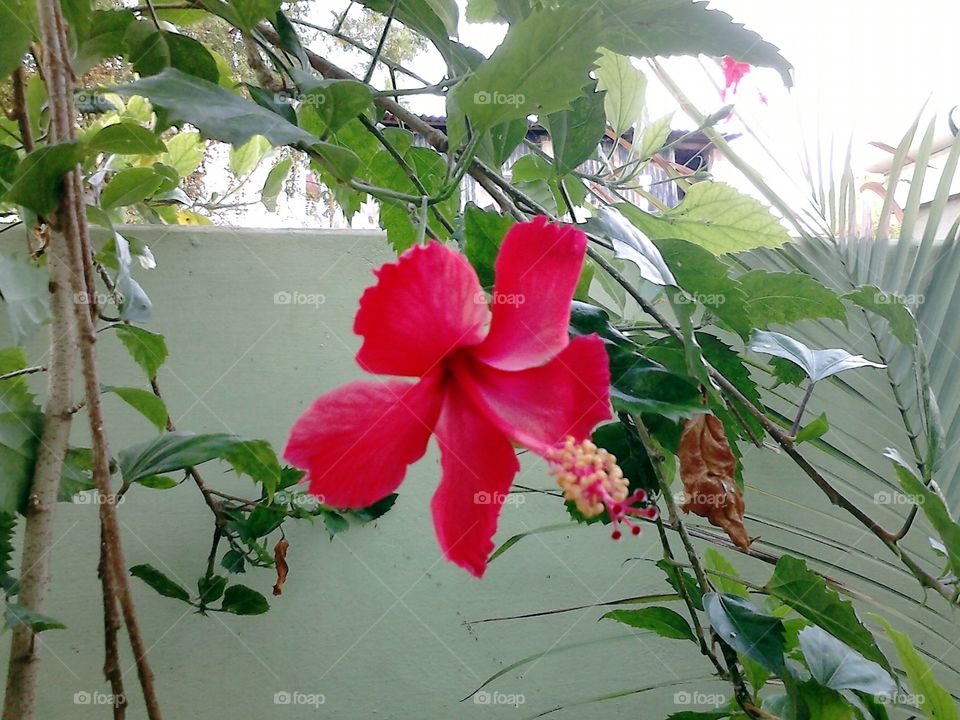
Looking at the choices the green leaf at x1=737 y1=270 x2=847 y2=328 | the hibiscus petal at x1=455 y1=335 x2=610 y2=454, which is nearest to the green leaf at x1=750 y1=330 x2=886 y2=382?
the green leaf at x1=737 y1=270 x2=847 y2=328

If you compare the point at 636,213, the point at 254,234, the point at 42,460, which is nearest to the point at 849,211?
the point at 636,213

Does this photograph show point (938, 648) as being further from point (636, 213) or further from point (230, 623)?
point (230, 623)

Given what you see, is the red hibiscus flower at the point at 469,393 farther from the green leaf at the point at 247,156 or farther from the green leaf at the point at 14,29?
the green leaf at the point at 247,156

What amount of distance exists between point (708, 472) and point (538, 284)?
16cm

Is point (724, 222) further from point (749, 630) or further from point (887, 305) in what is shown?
point (749, 630)

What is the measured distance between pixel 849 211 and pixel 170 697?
1215mm

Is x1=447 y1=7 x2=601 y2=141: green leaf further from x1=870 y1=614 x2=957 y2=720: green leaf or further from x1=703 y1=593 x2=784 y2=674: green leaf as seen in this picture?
x1=870 y1=614 x2=957 y2=720: green leaf

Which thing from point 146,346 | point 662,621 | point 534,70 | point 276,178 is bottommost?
point 662,621

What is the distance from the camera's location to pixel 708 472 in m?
0.37

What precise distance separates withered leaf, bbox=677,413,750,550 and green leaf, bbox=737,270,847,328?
0.13 meters

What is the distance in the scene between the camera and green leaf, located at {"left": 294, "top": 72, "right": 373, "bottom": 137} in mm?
393

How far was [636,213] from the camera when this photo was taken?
58 centimetres

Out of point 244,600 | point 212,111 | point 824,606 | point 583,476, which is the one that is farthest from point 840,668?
point 244,600

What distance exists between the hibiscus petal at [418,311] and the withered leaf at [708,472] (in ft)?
0.49
